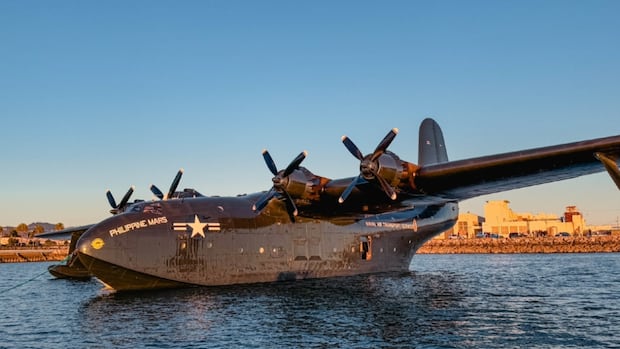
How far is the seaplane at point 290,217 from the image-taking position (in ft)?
72.5

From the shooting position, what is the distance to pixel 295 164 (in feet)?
87.7

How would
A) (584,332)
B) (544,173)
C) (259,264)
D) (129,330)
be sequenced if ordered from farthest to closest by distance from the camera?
(259,264) → (544,173) → (129,330) → (584,332)

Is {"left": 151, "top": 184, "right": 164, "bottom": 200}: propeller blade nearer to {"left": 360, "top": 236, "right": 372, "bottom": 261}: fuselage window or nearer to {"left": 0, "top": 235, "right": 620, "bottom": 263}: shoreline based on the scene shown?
{"left": 360, "top": 236, "right": 372, "bottom": 261}: fuselage window

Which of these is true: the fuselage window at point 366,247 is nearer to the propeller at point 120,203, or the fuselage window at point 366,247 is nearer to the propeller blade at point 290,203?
the propeller blade at point 290,203

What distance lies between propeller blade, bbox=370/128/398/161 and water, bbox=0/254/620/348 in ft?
20.8

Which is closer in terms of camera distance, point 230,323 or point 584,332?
point 584,332

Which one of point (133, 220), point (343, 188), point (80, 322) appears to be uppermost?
point (343, 188)

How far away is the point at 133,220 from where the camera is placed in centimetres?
2556

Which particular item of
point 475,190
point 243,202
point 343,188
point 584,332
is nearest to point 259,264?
point 243,202

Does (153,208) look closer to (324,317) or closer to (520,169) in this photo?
(324,317)

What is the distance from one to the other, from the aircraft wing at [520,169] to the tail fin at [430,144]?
14.8m

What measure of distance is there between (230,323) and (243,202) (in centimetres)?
1372

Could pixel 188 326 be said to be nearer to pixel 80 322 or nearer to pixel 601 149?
pixel 80 322

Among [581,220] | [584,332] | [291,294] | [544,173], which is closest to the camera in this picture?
[584,332]
